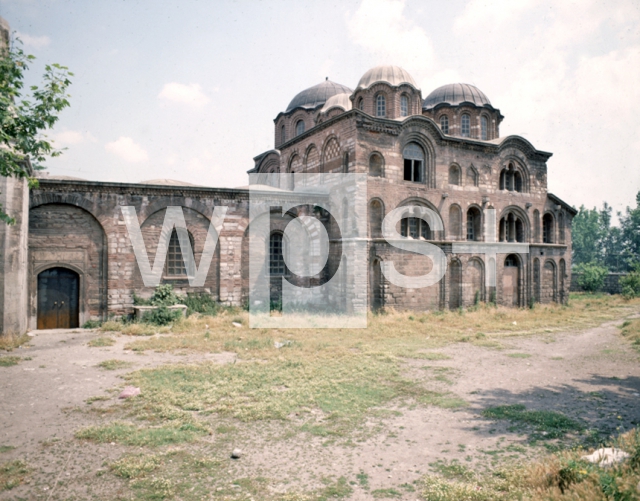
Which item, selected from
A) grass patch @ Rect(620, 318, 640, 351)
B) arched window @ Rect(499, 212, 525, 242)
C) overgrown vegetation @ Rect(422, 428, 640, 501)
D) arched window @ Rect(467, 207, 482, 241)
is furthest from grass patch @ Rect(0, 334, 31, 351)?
arched window @ Rect(499, 212, 525, 242)

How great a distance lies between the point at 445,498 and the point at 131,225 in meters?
14.9

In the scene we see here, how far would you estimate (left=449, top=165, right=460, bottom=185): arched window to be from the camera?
68.4 feet

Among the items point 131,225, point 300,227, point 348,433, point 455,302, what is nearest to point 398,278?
point 455,302

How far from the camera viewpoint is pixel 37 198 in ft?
49.6

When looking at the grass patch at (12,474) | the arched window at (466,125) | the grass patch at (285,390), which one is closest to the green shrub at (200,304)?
the grass patch at (285,390)

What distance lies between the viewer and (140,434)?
6.31m

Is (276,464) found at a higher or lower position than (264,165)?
lower

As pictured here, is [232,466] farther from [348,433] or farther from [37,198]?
[37,198]

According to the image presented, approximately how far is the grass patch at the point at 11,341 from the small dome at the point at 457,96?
22074 mm

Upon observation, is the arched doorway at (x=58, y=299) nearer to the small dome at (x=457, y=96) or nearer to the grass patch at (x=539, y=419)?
the grass patch at (x=539, y=419)

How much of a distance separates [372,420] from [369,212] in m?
12.2

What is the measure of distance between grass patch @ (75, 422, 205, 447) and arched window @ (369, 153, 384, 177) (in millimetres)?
14090

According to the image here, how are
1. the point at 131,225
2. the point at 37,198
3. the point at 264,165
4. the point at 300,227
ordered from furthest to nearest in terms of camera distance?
the point at 264,165 < the point at 300,227 < the point at 131,225 < the point at 37,198

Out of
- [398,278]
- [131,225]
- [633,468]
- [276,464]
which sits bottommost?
[276,464]
